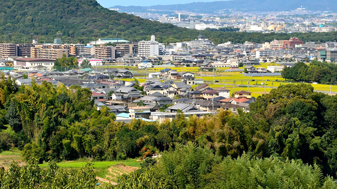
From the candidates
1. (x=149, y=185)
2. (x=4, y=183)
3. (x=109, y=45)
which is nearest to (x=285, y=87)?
(x=149, y=185)

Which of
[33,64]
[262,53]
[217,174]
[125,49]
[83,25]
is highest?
[83,25]

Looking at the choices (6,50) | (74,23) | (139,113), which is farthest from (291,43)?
(139,113)

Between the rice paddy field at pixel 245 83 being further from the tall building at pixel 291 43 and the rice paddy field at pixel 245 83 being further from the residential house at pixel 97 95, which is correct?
the tall building at pixel 291 43

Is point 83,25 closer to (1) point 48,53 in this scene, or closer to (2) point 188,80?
(1) point 48,53

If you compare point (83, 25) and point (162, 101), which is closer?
point (162, 101)

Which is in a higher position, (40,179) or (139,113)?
(40,179)

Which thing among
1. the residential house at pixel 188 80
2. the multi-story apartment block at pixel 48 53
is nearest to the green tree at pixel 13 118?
the residential house at pixel 188 80
